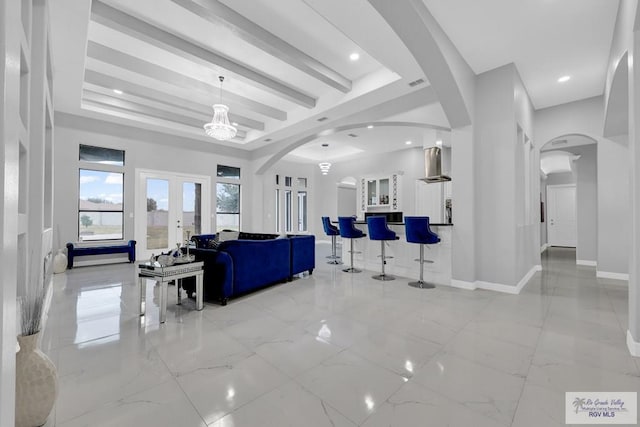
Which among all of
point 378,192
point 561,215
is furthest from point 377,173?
point 561,215

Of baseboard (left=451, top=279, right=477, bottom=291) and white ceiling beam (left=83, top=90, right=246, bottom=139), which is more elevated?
white ceiling beam (left=83, top=90, right=246, bottom=139)

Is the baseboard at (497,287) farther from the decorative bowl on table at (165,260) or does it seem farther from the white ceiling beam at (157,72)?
the white ceiling beam at (157,72)

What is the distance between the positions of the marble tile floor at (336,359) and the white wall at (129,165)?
3407 mm

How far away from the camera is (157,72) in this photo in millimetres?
4523

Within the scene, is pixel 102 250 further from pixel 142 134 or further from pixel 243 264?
pixel 243 264

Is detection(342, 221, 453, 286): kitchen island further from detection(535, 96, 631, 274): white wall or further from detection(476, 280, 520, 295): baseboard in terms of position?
detection(535, 96, 631, 274): white wall

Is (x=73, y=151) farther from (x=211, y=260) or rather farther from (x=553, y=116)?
(x=553, y=116)

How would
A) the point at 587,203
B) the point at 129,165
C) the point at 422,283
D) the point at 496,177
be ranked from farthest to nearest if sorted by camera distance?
the point at 129,165 → the point at 587,203 → the point at 422,283 → the point at 496,177

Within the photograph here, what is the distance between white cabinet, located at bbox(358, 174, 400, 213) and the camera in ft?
29.7

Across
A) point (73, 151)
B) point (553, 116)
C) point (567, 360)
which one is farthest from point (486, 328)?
point (73, 151)

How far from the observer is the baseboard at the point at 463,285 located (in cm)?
424

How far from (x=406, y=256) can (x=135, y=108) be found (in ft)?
20.8

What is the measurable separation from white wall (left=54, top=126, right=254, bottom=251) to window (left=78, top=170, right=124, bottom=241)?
0.14 metres

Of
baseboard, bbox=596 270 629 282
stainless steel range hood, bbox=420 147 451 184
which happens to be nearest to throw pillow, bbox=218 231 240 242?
stainless steel range hood, bbox=420 147 451 184
